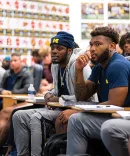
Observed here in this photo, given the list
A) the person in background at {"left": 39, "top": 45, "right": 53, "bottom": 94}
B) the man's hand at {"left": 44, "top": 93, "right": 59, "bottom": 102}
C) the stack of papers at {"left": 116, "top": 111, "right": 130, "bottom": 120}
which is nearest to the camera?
the stack of papers at {"left": 116, "top": 111, "right": 130, "bottom": 120}

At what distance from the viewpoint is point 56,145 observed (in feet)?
16.5

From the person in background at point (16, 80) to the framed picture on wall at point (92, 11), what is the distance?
205 cm

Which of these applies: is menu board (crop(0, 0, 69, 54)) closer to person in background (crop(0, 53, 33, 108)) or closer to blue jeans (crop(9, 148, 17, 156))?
person in background (crop(0, 53, 33, 108))

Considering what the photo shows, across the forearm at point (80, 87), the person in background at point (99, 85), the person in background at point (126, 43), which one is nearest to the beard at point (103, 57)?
the person in background at point (99, 85)

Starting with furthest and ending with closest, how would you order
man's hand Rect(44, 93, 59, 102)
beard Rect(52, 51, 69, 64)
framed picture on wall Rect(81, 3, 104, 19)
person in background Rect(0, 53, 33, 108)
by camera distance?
framed picture on wall Rect(81, 3, 104, 19) → person in background Rect(0, 53, 33, 108) → beard Rect(52, 51, 69, 64) → man's hand Rect(44, 93, 59, 102)

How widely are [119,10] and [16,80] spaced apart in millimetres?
2897

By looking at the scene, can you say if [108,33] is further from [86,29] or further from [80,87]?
[86,29]

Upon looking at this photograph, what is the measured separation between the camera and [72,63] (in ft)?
18.8

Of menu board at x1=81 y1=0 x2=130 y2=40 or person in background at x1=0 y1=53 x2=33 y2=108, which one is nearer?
person in background at x1=0 y1=53 x2=33 y2=108

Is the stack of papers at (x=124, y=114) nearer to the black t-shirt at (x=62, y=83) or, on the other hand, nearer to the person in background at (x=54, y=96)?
the person in background at (x=54, y=96)

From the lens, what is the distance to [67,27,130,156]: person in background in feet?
15.0

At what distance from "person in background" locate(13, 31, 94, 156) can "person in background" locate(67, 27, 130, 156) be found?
36cm

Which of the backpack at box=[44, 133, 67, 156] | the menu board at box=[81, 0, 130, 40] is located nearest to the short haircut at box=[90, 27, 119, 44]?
the backpack at box=[44, 133, 67, 156]

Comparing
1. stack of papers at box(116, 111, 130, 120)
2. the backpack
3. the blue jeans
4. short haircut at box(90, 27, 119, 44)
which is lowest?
the blue jeans
